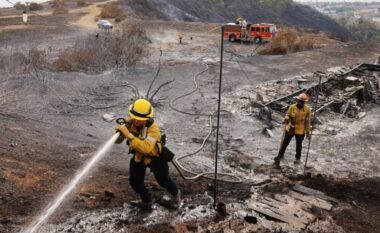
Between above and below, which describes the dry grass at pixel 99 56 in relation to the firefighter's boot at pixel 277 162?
above

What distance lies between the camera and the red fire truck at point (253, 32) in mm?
29891

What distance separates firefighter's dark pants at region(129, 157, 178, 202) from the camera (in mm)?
5250

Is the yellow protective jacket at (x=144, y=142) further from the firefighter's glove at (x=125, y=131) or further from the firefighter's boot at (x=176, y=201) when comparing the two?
the firefighter's boot at (x=176, y=201)

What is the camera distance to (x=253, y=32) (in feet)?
99.6

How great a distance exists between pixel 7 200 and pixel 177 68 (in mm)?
13014

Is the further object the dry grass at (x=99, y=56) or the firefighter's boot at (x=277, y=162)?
the dry grass at (x=99, y=56)

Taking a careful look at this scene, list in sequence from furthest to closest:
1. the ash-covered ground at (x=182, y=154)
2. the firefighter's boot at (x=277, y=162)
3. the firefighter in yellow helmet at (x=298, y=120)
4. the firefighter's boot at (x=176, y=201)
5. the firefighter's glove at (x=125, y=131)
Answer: the firefighter's boot at (x=277, y=162) < the firefighter in yellow helmet at (x=298, y=120) < the firefighter's boot at (x=176, y=201) < the ash-covered ground at (x=182, y=154) < the firefighter's glove at (x=125, y=131)

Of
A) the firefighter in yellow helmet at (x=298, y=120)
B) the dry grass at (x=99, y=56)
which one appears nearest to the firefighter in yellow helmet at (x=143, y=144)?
the firefighter in yellow helmet at (x=298, y=120)

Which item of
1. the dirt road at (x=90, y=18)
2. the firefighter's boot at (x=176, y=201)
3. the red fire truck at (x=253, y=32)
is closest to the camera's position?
the firefighter's boot at (x=176, y=201)

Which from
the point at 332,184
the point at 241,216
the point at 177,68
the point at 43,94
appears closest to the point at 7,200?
the point at 241,216

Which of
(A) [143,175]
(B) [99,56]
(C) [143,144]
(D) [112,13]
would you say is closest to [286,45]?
(B) [99,56]

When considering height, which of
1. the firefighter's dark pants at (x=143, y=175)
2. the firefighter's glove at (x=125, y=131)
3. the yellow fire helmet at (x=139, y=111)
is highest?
the yellow fire helmet at (x=139, y=111)

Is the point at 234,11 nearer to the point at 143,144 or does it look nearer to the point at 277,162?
the point at 277,162

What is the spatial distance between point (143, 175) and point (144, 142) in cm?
65
